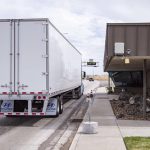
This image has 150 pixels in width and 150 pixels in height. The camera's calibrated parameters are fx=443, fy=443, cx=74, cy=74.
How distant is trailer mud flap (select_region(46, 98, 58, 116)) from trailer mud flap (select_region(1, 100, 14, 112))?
1.49 m

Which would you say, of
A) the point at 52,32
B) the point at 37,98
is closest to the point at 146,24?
the point at 52,32

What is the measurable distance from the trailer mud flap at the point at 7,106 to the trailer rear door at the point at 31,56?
71cm

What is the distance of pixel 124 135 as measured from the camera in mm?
13203

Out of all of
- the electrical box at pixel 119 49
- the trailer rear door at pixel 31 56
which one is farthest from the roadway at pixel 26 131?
the electrical box at pixel 119 49

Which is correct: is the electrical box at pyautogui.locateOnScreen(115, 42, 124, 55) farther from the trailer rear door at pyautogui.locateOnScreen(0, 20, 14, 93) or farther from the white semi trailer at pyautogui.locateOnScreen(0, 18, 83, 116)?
Answer: the trailer rear door at pyautogui.locateOnScreen(0, 20, 14, 93)

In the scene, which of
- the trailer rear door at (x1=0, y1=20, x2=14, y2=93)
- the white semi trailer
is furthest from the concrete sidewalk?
the trailer rear door at (x1=0, y1=20, x2=14, y2=93)

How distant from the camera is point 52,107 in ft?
59.0

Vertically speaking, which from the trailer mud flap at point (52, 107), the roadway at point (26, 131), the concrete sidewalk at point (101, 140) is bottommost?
the roadway at point (26, 131)

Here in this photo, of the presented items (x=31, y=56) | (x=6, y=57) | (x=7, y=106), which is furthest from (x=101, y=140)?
(x=6, y=57)

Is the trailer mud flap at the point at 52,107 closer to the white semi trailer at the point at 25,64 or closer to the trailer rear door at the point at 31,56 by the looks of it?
the white semi trailer at the point at 25,64

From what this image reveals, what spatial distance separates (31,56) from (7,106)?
2182mm

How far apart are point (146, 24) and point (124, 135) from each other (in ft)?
18.1

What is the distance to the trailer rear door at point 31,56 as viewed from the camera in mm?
16672

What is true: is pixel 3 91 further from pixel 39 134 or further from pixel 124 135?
pixel 124 135
